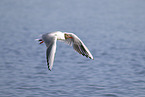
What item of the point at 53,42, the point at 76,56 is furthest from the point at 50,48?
the point at 76,56

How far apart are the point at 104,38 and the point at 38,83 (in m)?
10.1

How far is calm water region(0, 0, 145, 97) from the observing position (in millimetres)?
11516

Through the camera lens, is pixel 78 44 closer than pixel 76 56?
Yes

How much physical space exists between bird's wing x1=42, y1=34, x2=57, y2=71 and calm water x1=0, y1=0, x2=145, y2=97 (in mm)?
2178

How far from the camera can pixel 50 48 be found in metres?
8.93

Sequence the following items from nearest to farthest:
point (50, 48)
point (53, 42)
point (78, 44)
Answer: point (50, 48) < point (53, 42) < point (78, 44)

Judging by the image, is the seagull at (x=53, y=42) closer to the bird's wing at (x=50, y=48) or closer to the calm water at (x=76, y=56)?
the bird's wing at (x=50, y=48)

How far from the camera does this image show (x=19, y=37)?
2131 centimetres

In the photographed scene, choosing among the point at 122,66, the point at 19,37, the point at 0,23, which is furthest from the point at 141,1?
the point at 122,66

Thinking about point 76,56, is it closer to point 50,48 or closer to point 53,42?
point 53,42

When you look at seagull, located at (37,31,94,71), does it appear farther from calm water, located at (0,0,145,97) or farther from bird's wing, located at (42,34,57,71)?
calm water, located at (0,0,145,97)

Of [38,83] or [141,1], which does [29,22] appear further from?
[141,1]

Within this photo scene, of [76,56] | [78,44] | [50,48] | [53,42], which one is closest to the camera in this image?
[50,48]

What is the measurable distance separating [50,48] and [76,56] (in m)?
7.87
